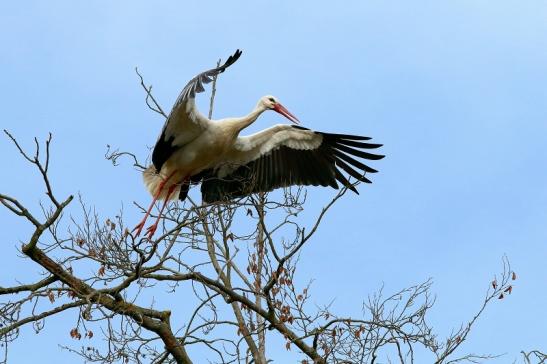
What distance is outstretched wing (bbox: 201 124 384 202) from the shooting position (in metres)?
9.96

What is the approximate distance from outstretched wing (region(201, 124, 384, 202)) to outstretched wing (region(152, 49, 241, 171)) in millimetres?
586

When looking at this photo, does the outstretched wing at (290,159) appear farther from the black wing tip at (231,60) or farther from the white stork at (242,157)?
the black wing tip at (231,60)

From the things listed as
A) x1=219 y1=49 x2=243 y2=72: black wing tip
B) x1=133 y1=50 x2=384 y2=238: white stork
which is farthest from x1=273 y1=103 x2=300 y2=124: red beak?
x1=219 y1=49 x2=243 y2=72: black wing tip

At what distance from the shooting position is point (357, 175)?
32.8 feet

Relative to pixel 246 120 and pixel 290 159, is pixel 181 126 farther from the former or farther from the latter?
pixel 290 159

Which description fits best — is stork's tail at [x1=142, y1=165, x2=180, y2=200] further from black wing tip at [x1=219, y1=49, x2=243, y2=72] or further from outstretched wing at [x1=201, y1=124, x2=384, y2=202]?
A: black wing tip at [x1=219, y1=49, x2=243, y2=72]

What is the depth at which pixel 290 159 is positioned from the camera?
10.2 m

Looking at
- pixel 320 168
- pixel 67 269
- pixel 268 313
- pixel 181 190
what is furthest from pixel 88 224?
pixel 320 168

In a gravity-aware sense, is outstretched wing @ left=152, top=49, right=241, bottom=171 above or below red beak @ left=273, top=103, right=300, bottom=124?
below

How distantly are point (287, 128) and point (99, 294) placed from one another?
3.91m

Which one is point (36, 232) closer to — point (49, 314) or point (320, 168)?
point (49, 314)

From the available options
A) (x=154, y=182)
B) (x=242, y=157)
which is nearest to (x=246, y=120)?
(x=242, y=157)

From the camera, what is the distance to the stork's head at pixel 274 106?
33.3 ft

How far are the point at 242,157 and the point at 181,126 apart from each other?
1.03 meters
